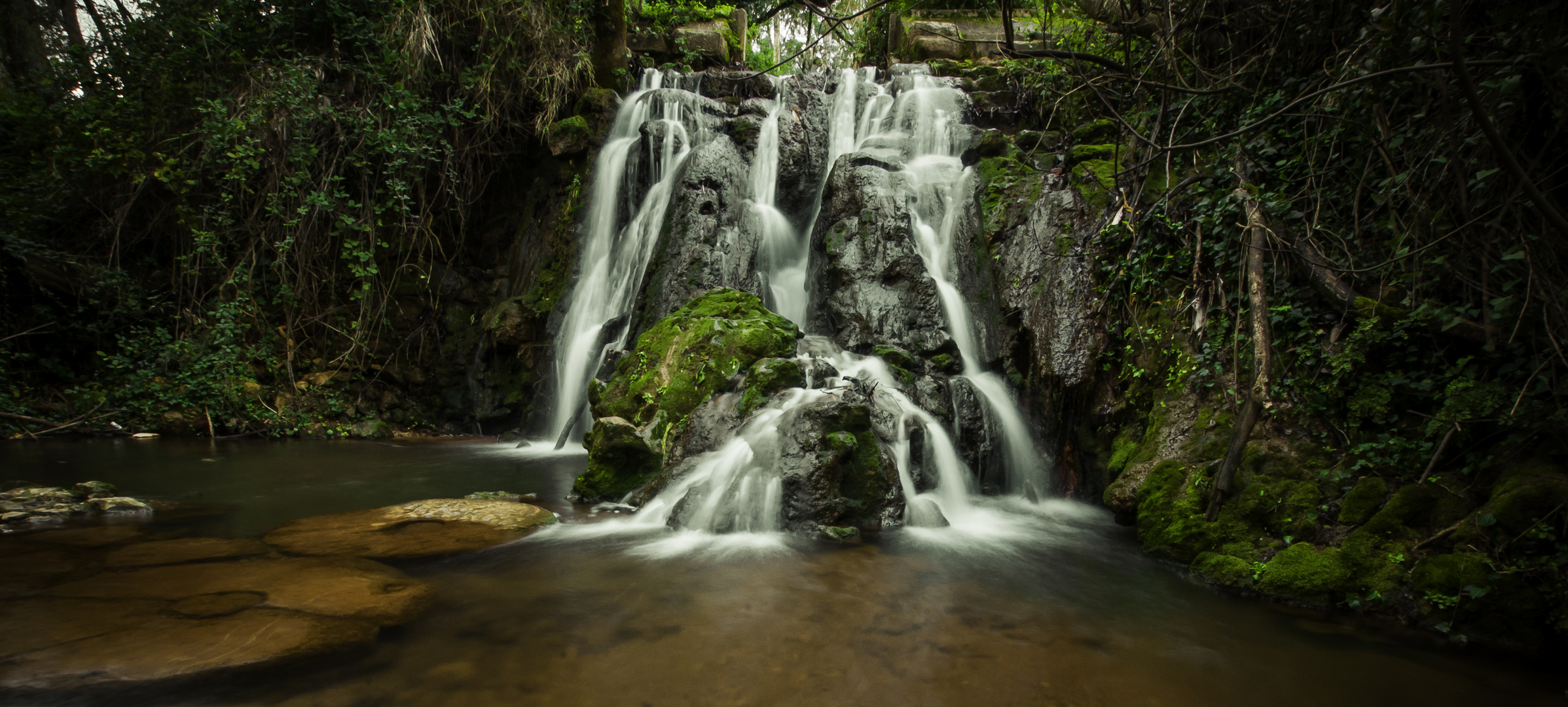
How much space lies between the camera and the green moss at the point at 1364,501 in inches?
143

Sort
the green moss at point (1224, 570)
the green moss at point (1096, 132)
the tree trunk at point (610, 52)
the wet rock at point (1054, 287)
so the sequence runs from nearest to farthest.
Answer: the green moss at point (1224, 570) < the wet rock at point (1054, 287) < the green moss at point (1096, 132) < the tree trunk at point (610, 52)

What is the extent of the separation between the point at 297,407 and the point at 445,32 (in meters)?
5.47

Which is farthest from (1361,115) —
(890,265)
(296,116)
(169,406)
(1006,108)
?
(169,406)

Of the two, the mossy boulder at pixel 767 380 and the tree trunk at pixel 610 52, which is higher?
the tree trunk at pixel 610 52

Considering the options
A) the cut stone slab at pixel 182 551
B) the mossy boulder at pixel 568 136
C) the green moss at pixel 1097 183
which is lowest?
the cut stone slab at pixel 182 551

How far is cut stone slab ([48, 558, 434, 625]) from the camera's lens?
3.06 meters

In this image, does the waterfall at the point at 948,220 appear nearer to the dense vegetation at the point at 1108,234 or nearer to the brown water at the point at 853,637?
the dense vegetation at the point at 1108,234

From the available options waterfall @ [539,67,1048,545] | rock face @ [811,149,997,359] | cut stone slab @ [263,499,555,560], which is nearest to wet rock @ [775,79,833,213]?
waterfall @ [539,67,1048,545]

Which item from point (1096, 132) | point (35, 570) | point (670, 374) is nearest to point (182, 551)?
point (35, 570)

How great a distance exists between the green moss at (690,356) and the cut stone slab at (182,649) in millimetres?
3111

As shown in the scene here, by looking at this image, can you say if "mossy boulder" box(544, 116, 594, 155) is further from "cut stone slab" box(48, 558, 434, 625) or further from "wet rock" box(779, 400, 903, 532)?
"cut stone slab" box(48, 558, 434, 625)

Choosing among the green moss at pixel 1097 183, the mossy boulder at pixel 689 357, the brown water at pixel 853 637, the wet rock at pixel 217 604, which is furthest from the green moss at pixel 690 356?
the green moss at pixel 1097 183

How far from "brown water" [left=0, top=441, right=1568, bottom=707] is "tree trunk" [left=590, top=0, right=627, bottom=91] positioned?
7.98 metres

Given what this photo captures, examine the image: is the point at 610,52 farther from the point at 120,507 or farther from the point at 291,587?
the point at 291,587
